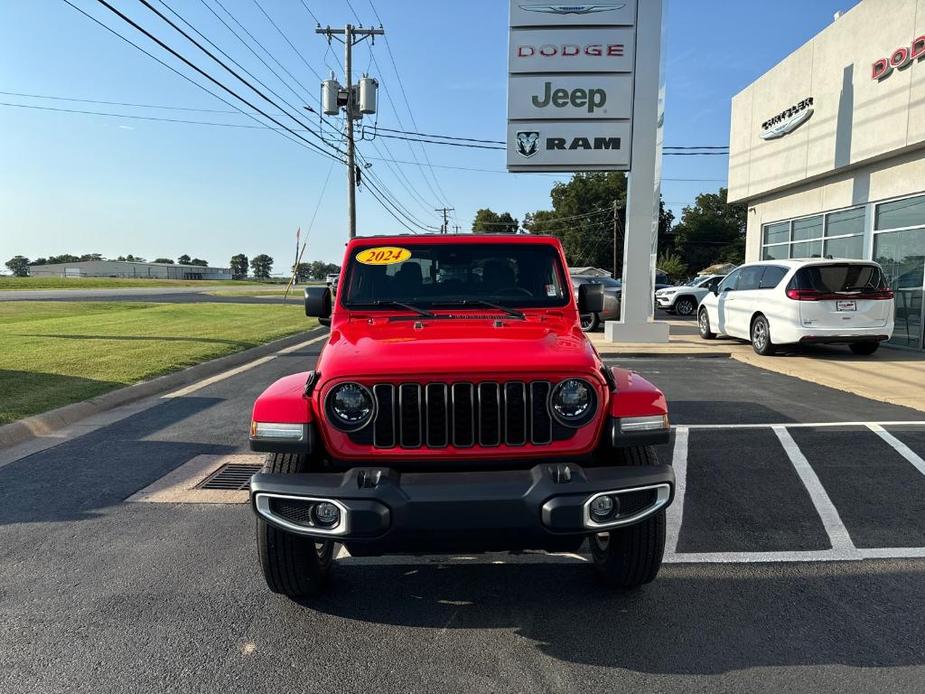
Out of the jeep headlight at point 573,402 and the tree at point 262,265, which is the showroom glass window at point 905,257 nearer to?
the jeep headlight at point 573,402

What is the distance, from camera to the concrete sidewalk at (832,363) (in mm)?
8453

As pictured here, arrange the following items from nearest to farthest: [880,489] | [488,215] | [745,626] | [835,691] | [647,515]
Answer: [835,691] → [647,515] → [745,626] → [880,489] → [488,215]

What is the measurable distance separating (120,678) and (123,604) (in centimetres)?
66

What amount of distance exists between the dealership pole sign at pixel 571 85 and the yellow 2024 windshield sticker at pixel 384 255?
34.5ft

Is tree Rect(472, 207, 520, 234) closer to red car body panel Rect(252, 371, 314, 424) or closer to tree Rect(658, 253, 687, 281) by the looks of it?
tree Rect(658, 253, 687, 281)

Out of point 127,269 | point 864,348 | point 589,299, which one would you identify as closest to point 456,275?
point 589,299

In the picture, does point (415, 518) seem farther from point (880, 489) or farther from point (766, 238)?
point (766, 238)

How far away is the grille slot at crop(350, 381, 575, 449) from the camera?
2891 millimetres

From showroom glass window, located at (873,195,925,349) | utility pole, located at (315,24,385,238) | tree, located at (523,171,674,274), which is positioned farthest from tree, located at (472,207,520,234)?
showroom glass window, located at (873,195,925,349)

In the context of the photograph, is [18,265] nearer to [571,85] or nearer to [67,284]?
[67,284]

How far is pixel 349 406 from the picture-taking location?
2922 mm

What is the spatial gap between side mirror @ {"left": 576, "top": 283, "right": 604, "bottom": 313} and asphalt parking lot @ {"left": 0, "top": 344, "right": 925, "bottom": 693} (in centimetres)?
144

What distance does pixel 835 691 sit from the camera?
2.48 m

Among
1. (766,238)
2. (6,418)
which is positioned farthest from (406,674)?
(766,238)
